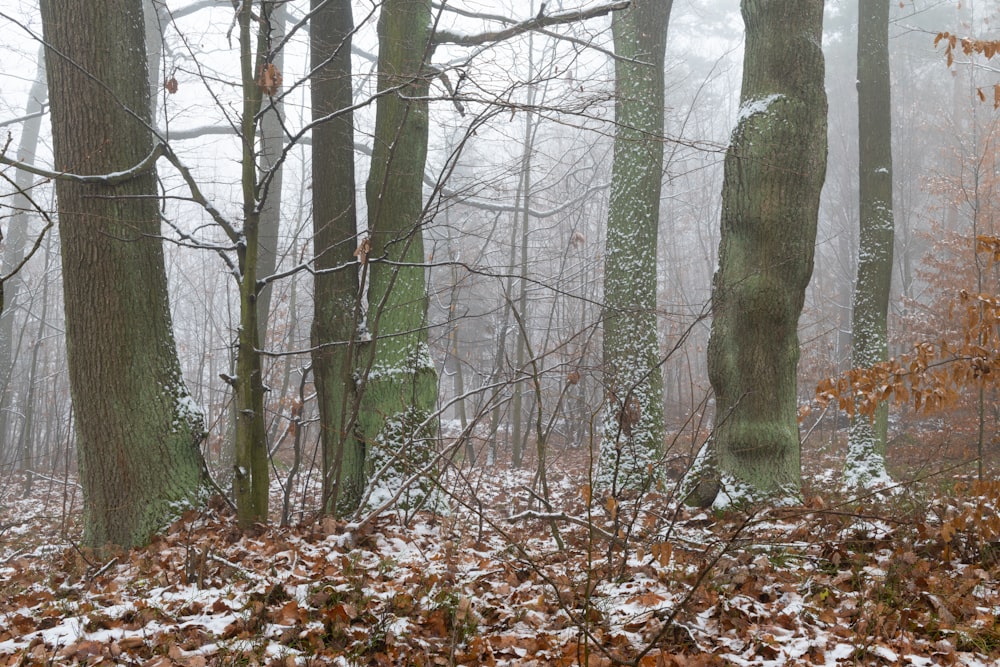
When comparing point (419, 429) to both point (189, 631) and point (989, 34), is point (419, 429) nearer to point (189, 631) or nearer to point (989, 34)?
point (189, 631)

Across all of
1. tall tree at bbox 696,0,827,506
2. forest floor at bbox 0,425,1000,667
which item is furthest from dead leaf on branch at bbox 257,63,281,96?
tall tree at bbox 696,0,827,506

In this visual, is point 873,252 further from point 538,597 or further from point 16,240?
point 16,240

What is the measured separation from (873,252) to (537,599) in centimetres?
734

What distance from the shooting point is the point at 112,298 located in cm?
499

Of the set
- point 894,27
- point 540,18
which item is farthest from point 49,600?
point 894,27

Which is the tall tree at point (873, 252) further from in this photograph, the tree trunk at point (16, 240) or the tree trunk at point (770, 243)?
the tree trunk at point (16, 240)

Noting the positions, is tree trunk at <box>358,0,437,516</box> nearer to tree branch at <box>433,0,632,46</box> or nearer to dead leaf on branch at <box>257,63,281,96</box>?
tree branch at <box>433,0,632,46</box>

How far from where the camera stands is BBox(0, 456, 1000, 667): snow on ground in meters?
2.94

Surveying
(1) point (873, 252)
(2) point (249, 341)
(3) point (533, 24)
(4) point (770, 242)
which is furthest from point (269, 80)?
(1) point (873, 252)

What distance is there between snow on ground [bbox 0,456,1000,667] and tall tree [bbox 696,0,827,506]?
2.86ft

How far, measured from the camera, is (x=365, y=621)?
3342mm

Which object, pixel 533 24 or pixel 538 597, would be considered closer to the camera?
pixel 538 597

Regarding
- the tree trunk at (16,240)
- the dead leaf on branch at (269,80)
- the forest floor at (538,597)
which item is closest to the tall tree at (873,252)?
the forest floor at (538,597)

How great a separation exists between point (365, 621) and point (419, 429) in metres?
2.07
